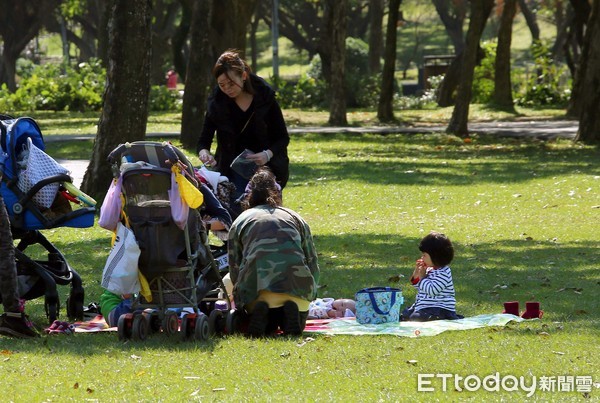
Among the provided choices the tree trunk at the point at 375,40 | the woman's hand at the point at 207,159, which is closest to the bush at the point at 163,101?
the tree trunk at the point at 375,40

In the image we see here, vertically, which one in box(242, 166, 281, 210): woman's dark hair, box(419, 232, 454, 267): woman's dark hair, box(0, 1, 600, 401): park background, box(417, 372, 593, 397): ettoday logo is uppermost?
box(242, 166, 281, 210): woman's dark hair

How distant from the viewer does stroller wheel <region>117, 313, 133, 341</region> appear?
7863 millimetres

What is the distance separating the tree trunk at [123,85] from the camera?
53.0ft

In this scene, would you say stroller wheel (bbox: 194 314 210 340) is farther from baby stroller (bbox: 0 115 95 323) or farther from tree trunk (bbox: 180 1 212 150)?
tree trunk (bbox: 180 1 212 150)

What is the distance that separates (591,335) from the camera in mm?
8195

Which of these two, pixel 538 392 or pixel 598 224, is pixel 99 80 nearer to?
pixel 598 224

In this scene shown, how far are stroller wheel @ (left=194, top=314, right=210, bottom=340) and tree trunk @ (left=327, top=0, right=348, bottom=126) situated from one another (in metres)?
24.9

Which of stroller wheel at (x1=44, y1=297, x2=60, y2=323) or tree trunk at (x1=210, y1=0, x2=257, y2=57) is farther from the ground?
tree trunk at (x1=210, y1=0, x2=257, y2=57)

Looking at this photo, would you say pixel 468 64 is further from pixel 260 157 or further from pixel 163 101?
pixel 260 157

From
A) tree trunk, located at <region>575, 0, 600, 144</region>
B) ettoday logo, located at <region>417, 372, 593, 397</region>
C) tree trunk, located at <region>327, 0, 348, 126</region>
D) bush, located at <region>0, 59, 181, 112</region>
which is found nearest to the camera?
ettoday logo, located at <region>417, 372, 593, 397</region>

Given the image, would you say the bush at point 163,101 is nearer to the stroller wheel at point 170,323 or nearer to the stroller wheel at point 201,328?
the stroller wheel at point 170,323

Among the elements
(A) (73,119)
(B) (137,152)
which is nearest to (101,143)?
(B) (137,152)

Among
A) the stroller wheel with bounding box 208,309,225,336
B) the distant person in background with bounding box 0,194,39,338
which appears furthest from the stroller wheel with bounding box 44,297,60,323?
the stroller wheel with bounding box 208,309,225,336

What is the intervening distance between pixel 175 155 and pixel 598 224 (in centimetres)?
858
